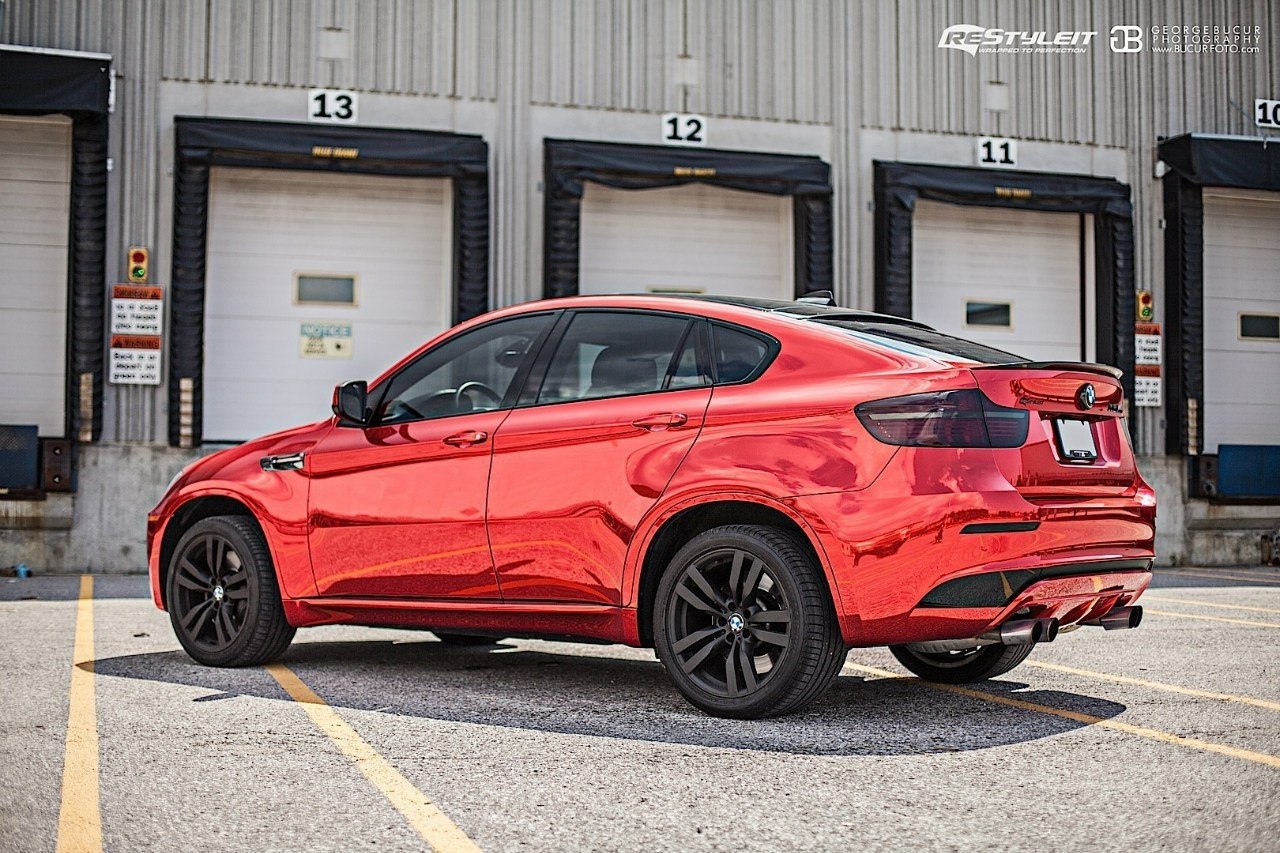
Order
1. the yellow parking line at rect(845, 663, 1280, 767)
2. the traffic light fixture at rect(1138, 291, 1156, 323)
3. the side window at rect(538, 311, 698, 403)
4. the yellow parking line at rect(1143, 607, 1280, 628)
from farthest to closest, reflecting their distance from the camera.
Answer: the traffic light fixture at rect(1138, 291, 1156, 323) → the yellow parking line at rect(1143, 607, 1280, 628) → the side window at rect(538, 311, 698, 403) → the yellow parking line at rect(845, 663, 1280, 767)

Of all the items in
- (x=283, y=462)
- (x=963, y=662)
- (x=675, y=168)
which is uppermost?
(x=675, y=168)

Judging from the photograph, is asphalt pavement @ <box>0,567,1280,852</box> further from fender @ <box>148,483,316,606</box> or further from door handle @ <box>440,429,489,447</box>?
door handle @ <box>440,429,489,447</box>

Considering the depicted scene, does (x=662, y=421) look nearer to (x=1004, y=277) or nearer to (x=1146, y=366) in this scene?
(x=1004, y=277)

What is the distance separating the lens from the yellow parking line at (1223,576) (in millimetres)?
13398

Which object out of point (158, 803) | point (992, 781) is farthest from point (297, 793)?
point (992, 781)

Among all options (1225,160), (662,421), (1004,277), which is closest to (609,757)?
(662,421)

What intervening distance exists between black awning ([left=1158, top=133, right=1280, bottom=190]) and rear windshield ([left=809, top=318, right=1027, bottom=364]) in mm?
12281

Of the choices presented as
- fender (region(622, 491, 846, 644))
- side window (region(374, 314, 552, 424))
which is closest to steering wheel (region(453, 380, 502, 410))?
side window (region(374, 314, 552, 424))

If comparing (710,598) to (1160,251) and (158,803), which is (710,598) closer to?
(158,803)

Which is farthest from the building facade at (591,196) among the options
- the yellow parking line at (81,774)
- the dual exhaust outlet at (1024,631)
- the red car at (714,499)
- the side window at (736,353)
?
the dual exhaust outlet at (1024,631)

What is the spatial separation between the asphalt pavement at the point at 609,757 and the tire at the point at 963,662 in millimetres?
103

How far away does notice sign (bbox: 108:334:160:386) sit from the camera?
44.9 feet

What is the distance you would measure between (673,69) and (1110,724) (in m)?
11.5

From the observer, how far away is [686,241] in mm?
15445
